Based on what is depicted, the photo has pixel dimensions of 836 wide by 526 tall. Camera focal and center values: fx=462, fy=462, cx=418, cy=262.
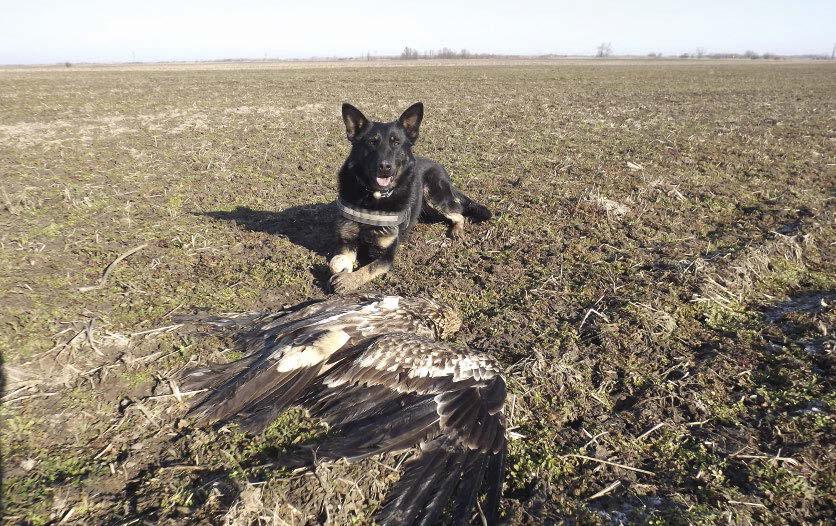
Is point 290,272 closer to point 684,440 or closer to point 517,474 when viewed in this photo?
point 517,474

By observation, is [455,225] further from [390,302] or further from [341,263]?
[390,302]

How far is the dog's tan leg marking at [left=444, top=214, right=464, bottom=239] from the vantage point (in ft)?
22.0

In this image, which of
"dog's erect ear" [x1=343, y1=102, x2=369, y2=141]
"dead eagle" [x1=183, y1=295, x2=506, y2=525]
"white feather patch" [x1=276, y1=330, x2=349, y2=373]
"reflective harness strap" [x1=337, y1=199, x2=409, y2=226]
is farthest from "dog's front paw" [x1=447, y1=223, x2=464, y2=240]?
"white feather patch" [x1=276, y1=330, x2=349, y2=373]

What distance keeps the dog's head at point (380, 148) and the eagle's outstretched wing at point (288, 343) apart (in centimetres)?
176

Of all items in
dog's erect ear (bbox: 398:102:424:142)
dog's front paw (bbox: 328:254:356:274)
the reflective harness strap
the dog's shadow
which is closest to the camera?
dog's front paw (bbox: 328:254:356:274)

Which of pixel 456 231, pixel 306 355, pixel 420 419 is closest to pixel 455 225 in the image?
pixel 456 231

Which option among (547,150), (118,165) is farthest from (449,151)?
(118,165)

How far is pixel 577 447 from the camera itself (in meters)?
3.07

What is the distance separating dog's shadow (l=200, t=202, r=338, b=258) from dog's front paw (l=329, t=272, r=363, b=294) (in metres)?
0.85

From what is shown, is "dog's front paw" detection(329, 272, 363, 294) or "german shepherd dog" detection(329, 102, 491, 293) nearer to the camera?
"dog's front paw" detection(329, 272, 363, 294)

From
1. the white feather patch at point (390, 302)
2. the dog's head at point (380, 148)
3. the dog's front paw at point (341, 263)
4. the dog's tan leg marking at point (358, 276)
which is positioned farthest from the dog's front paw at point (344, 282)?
the dog's head at point (380, 148)

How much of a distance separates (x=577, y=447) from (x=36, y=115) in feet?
67.7

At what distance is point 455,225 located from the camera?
6.79 m

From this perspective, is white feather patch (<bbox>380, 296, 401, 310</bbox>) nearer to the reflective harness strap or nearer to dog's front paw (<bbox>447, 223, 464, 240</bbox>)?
the reflective harness strap
